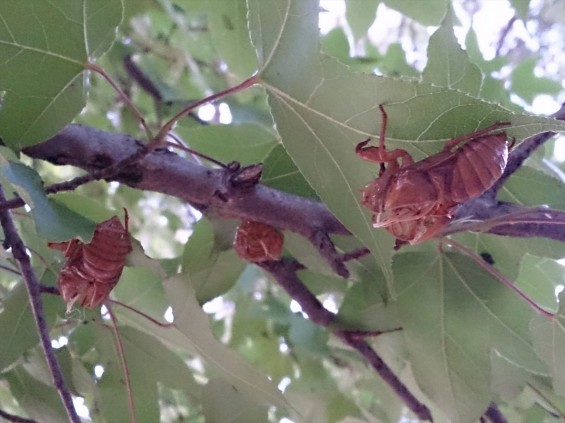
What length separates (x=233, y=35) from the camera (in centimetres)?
119

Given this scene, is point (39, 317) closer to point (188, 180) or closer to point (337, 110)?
point (188, 180)

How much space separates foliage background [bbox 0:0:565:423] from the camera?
663mm

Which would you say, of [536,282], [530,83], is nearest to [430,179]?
[536,282]

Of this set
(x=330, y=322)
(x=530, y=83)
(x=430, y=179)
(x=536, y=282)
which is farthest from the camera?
(x=530, y=83)

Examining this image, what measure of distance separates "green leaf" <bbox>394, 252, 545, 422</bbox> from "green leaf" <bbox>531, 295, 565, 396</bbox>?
0.05 m

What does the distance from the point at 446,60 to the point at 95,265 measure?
510 millimetres

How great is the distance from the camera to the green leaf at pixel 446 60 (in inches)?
34.7

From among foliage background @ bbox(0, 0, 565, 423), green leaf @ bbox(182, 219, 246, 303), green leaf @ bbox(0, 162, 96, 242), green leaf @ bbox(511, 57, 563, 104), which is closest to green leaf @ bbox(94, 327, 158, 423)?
foliage background @ bbox(0, 0, 565, 423)

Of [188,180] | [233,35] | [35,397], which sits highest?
[233,35]

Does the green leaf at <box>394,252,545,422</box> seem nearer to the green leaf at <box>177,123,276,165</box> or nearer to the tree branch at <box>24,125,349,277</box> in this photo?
the tree branch at <box>24,125,349,277</box>

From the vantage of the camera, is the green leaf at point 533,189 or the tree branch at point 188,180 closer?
the tree branch at point 188,180

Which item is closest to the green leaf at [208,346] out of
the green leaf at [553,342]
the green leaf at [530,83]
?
the green leaf at [553,342]

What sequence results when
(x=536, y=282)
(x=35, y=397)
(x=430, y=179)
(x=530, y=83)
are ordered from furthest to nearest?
1. (x=530, y=83)
2. (x=536, y=282)
3. (x=35, y=397)
4. (x=430, y=179)

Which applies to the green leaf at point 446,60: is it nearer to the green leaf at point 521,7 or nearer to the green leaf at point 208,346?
the green leaf at point 521,7
